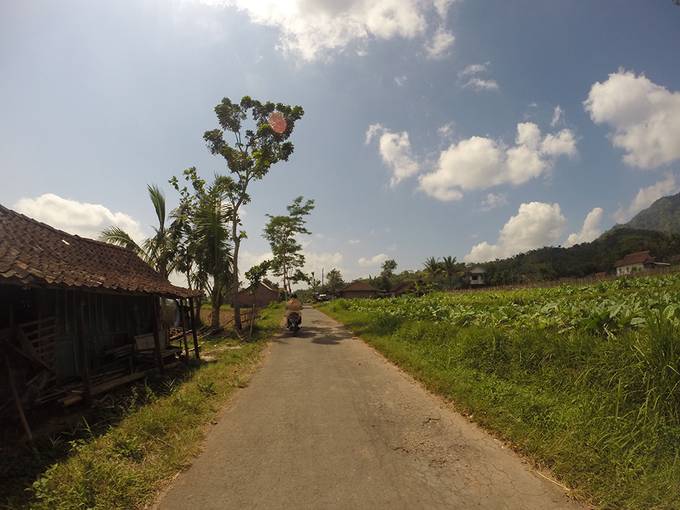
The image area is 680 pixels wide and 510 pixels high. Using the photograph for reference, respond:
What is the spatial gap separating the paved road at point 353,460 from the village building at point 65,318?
333cm

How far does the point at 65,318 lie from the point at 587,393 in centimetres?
986

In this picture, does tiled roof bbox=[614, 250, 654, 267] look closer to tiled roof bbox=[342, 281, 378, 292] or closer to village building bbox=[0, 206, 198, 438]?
tiled roof bbox=[342, 281, 378, 292]

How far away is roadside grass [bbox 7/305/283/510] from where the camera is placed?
349 cm

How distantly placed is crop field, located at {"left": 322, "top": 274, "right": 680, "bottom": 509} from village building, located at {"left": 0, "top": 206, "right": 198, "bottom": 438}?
6.77 m

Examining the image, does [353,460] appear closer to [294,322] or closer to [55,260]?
[55,260]

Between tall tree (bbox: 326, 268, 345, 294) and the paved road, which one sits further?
tall tree (bbox: 326, 268, 345, 294)

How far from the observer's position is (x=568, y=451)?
3.87 metres

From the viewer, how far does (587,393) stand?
5.00 meters

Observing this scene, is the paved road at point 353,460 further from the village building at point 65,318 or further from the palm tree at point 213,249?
the palm tree at point 213,249

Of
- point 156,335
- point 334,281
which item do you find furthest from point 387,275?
point 156,335

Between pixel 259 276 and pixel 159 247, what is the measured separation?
18.2 feet

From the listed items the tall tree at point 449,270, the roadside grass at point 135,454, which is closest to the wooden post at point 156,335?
the roadside grass at point 135,454

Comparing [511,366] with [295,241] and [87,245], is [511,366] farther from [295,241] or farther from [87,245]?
[295,241]

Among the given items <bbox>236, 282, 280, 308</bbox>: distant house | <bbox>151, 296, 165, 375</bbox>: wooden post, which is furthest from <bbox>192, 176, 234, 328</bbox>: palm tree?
<bbox>236, 282, 280, 308</bbox>: distant house
